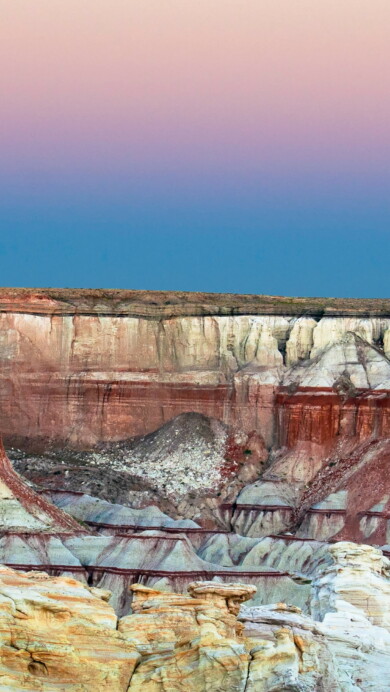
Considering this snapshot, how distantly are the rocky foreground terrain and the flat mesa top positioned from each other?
9cm

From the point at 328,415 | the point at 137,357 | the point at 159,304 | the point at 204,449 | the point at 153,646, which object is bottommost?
the point at 153,646

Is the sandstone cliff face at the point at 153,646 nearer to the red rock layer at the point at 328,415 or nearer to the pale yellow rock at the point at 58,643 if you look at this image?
the pale yellow rock at the point at 58,643

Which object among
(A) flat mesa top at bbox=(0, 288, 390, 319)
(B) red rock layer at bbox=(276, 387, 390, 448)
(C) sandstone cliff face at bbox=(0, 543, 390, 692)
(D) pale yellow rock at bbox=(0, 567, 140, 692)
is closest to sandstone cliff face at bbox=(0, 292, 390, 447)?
(A) flat mesa top at bbox=(0, 288, 390, 319)

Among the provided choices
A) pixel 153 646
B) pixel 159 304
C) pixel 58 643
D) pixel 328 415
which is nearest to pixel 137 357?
pixel 159 304

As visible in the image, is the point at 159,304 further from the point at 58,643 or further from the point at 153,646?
the point at 58,643

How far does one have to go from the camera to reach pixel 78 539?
86.2 meters

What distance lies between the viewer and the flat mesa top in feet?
376

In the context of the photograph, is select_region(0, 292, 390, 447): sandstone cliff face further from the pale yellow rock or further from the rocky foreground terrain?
the pale yellow rock

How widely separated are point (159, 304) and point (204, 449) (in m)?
10.4

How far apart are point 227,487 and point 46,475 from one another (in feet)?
30.9

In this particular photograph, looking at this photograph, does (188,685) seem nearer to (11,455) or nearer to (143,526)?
(143,526)

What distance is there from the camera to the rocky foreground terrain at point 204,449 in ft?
273

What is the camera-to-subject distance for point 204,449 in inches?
4294

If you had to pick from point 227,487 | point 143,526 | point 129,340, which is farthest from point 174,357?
point 143,526
